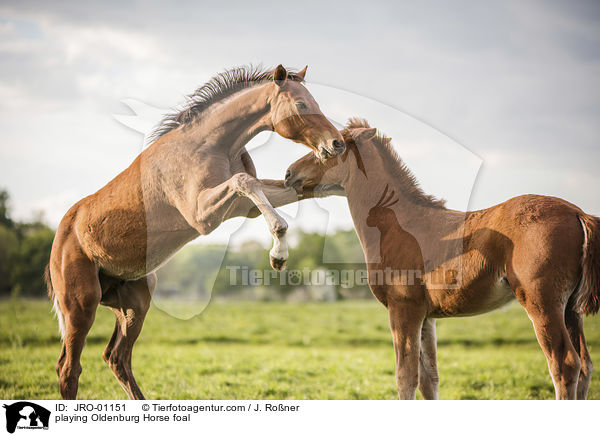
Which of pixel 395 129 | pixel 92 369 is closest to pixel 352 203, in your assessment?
pixel 395 129

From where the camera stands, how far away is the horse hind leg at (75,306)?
16.4 ft

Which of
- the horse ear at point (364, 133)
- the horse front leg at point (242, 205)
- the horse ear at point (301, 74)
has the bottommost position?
the horse front leg at point (242, 205)

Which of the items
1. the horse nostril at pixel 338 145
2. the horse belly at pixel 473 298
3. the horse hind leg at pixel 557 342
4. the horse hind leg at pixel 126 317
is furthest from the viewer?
the horse hind leg at pixel 126 317

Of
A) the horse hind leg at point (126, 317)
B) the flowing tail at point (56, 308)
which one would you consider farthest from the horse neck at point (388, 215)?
the flowing tail at point (56, 308)

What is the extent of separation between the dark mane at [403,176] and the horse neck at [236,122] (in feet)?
2.70

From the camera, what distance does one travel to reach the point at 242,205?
4.50 meters

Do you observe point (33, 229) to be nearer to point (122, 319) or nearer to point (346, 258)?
point (122, 319)

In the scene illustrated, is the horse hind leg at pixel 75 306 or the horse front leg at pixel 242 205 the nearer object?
the horse front leg at pixel 242 205

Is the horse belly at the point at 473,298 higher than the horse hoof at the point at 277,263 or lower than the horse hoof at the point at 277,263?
lower

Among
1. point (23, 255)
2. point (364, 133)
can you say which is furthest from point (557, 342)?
point (23, 255)

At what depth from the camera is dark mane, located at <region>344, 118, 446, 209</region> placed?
15.4 feet

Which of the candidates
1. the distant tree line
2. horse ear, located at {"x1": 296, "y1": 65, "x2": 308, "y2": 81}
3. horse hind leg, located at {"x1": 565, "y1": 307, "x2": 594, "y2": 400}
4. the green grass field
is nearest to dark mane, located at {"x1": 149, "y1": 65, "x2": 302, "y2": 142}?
horse ear, located at {"x1": 296, "y1": 65, "x2": 308, "y2": 81}
